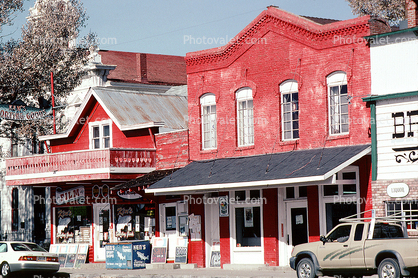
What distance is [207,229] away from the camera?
→ 2656 centimetres

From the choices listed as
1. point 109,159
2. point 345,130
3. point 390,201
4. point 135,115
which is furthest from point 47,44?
point 390,201

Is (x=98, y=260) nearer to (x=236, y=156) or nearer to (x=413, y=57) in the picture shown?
(x=236, y=156)

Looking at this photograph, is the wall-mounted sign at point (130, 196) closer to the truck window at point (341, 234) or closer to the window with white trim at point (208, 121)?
the window with white trim at point (208, 121)

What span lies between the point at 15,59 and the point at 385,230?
25.1 meters

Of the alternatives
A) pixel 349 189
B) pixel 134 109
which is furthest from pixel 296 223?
pixel 134 109

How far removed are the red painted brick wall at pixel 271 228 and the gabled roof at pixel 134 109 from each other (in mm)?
6808

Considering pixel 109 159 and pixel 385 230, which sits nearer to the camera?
pixel 385 230

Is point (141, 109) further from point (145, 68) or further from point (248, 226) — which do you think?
point (145, 68)

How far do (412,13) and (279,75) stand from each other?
5.05 meters

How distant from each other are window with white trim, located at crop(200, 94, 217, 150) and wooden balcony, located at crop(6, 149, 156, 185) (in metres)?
2.85

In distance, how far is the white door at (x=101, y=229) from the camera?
3070 centimetres

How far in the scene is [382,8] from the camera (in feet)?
118

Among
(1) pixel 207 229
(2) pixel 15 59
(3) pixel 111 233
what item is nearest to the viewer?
(1) pixel 207 229

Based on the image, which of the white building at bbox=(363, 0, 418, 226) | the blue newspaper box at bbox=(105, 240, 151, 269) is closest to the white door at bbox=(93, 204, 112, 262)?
the blue newspaper box at bbox=(105, 240, 151, 269)
